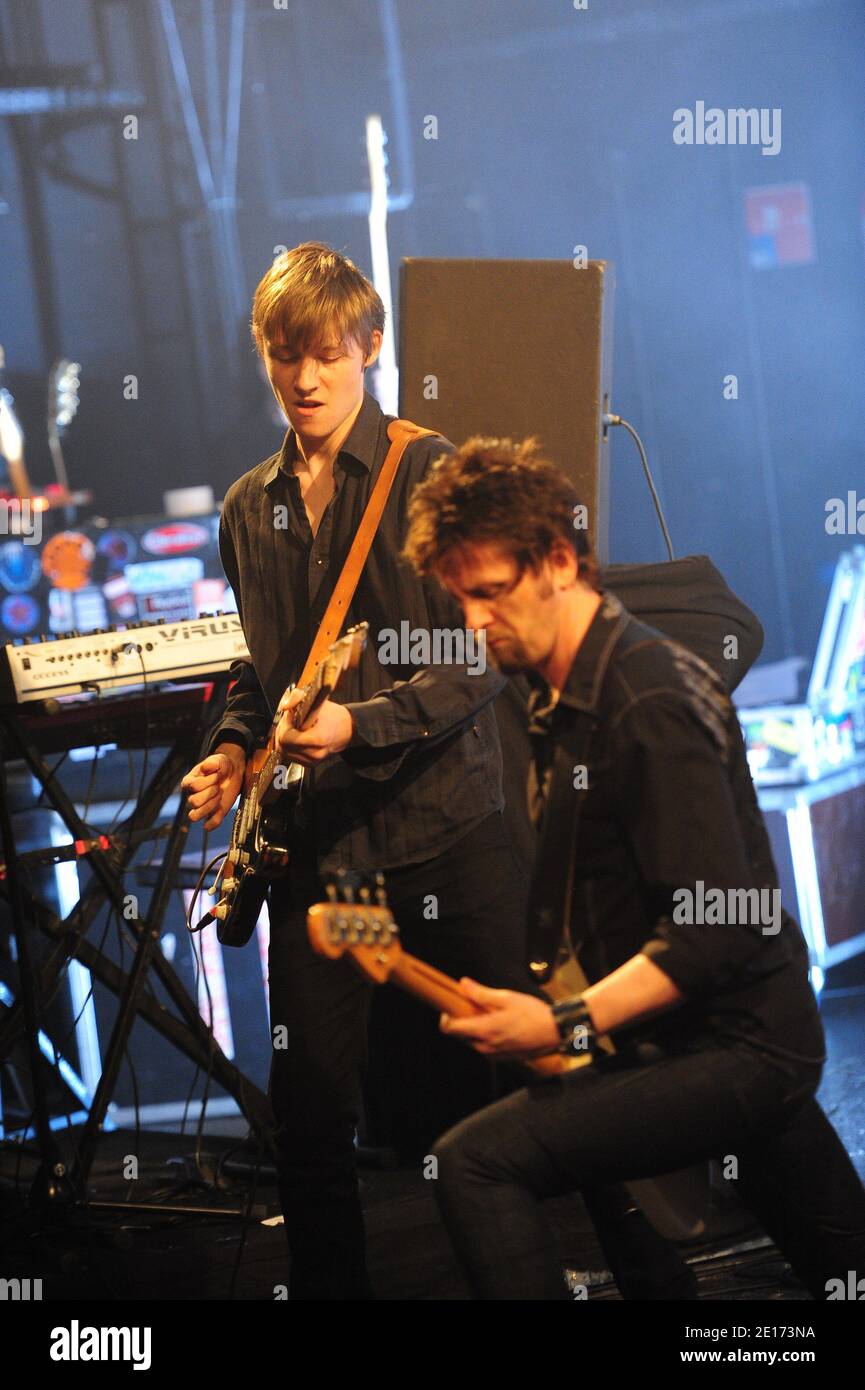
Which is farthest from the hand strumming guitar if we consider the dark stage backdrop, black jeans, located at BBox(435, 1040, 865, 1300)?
the dark stage backdrop

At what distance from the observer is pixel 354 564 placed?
2.72 m

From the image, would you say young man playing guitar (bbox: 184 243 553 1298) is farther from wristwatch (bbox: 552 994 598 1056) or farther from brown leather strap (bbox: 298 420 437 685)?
wristwatch (bbox: 552 994 598 1056)

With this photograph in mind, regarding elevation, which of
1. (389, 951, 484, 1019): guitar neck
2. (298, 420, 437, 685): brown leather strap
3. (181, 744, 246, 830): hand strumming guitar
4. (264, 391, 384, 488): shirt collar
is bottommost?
(389, 951, 484, 1019): guitar neck

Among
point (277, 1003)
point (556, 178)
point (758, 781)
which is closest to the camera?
point (277, 1003)

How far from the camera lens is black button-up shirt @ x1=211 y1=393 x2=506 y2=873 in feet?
8.52

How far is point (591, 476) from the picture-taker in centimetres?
342

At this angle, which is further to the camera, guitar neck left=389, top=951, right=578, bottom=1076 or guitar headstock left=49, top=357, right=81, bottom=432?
guitar headstock left=49, top=357, right=81, bottom=432

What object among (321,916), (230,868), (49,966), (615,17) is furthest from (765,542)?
(321,916)

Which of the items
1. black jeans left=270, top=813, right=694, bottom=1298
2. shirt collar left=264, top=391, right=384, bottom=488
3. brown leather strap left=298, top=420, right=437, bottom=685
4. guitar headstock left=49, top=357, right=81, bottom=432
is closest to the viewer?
black jeans left=270, top=813, right=694, bottom=1298

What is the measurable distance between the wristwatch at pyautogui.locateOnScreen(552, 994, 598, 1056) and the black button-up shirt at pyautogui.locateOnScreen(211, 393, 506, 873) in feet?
2.11

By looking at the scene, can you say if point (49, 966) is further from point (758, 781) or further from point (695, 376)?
point (695, 376)

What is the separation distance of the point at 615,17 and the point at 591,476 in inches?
168

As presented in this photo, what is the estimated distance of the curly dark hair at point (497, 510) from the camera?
210 cm
